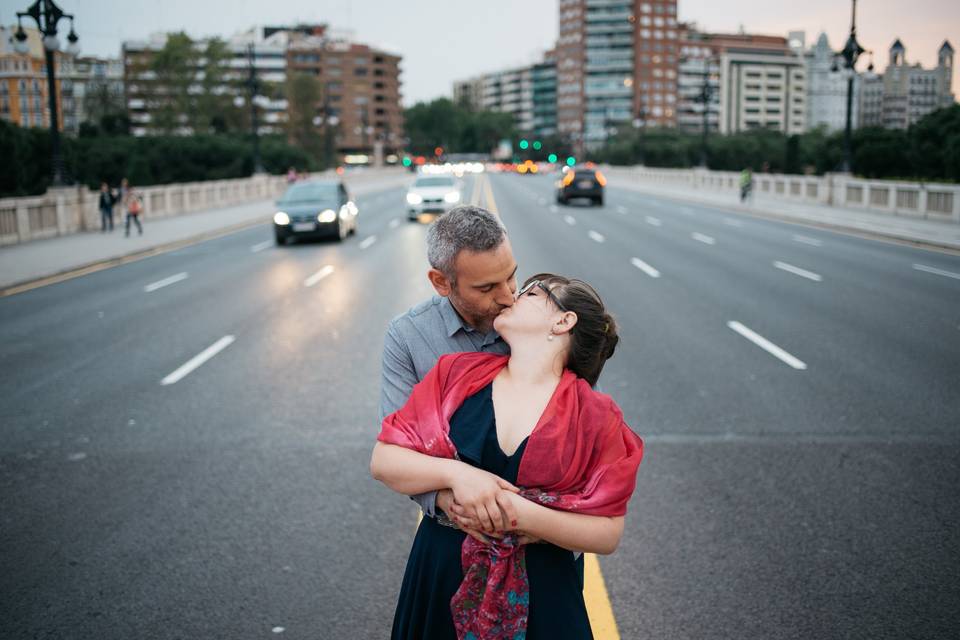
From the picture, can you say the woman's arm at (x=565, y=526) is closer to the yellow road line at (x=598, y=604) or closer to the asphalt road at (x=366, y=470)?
the yellow road line at (x=598, y=604)

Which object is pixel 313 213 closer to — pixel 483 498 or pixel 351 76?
pixel 483 498

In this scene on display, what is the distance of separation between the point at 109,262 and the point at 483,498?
2114 cm

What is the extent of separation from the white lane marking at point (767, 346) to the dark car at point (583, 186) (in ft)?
99.3

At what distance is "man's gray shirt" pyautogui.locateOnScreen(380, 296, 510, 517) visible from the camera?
2.73 meters

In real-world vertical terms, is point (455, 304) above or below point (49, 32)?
below

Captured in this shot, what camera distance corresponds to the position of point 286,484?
19.7 ft

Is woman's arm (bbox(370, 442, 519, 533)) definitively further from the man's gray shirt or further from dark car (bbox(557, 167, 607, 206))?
dark car (bbox(557, 167, 607, 206))

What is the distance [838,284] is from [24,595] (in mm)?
14589

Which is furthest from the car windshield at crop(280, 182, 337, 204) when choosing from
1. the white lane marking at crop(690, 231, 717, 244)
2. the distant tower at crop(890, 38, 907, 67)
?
the distant tower at crop(890, 38, 907, 67)

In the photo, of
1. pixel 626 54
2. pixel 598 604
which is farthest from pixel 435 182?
pixel 626 54

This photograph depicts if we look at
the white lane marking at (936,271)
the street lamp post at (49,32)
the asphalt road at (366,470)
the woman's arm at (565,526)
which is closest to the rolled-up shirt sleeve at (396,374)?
the woman's arm at (565,526)

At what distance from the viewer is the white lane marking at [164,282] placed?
16.4m

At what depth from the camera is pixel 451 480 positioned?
2297mm

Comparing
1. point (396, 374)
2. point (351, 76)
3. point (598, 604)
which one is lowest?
point (598, 604)
